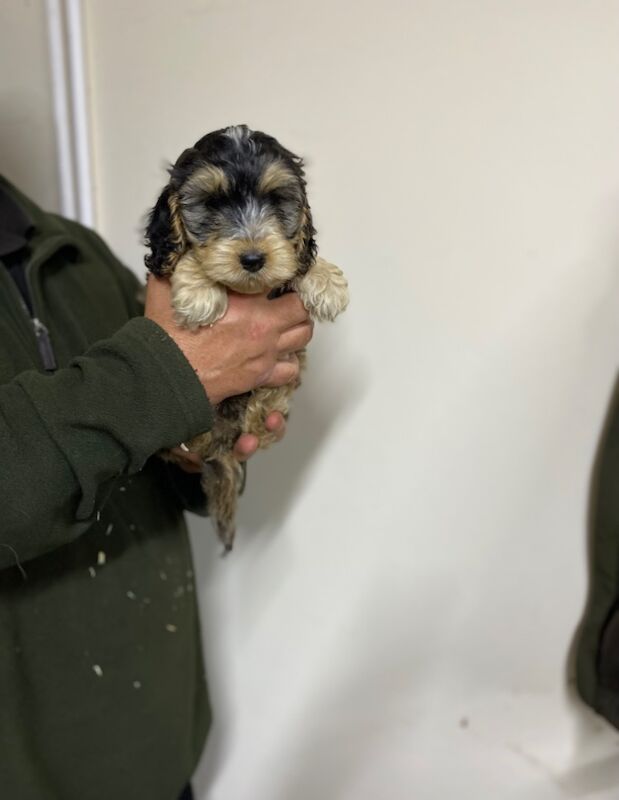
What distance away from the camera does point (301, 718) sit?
1.84 m

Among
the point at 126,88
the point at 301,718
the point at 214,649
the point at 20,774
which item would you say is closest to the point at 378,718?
the point at 301,718

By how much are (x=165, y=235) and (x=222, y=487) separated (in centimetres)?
45

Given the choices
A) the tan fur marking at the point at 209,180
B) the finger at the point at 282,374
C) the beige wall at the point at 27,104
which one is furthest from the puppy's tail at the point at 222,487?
the beige wall at the point at 27,104

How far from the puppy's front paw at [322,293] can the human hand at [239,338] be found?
0.02m

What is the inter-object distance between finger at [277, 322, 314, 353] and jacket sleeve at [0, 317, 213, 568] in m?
0.21

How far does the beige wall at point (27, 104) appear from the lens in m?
1.67

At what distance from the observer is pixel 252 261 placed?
95 centimetres

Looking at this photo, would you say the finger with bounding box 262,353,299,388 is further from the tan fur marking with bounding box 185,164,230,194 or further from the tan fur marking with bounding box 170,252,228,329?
the tan fur marking with bounding box 185,164,230,194

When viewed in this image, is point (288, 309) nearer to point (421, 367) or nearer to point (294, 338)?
point (294, 338)

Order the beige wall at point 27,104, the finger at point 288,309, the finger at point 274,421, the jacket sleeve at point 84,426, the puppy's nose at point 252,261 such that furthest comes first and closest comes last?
the beige wall at point 27,104 < the finger at point 274,421 < the finger at point 288,309 < the puppy's nose at point 252,261 < the jacket sleeve at point 84,426

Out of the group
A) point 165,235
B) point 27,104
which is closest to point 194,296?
point 165,235

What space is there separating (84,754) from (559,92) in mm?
1369

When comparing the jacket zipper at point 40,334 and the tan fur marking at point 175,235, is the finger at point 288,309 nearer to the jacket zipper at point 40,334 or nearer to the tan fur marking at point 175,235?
the tan fur marking at point 175,235

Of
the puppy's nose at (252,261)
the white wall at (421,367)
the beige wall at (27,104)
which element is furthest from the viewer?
the beige wall at (27,104)
